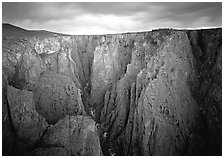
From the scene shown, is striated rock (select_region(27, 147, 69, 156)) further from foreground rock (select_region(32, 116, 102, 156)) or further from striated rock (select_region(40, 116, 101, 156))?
striated rock (select_region(40, 116, 101, 156))

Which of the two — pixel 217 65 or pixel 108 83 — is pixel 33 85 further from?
pixel 217 65

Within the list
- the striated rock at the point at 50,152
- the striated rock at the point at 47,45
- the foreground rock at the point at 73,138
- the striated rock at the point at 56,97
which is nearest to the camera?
the striated rock at the point at 50,152

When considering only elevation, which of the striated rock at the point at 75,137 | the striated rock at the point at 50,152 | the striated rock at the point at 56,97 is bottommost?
the striated rock at the point at 50,152

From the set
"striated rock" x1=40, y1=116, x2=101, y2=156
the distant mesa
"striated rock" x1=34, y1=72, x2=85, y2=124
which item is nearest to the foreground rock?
"striated rock" x1=40, y1=116, x2=101, y2=156

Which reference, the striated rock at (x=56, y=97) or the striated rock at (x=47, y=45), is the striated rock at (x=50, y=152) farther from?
the striated rock at (x=47, y=45)

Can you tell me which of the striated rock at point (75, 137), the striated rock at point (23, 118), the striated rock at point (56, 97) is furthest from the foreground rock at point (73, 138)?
the striated rock at point (56, 97)
